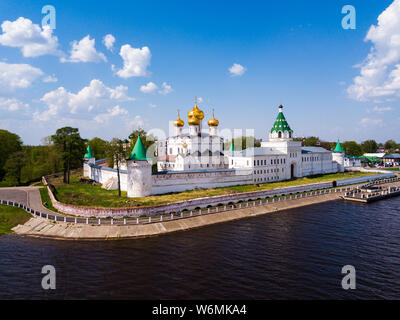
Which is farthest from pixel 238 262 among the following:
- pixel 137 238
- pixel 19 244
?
pixel 19 244

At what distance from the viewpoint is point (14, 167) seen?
44375 millimetres

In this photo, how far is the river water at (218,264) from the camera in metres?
14.2

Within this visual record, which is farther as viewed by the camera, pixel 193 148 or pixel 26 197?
pixel 193 148

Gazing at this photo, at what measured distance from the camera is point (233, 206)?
30.6m

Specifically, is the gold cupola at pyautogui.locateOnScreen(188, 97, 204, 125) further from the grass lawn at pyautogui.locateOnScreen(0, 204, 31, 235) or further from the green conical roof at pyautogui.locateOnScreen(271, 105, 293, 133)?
the grass lawn at pyautogui.locateOnScreen(0, 204, 31, 235)

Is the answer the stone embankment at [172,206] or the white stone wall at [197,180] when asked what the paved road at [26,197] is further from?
the white stone wall at [197,180]

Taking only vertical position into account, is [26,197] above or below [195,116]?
below

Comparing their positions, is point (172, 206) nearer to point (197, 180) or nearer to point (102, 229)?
point (102, 229)

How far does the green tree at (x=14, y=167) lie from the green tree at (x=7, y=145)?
5.37 meters

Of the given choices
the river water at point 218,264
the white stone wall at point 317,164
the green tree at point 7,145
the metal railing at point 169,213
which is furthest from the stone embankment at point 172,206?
the green tree at point 7,145

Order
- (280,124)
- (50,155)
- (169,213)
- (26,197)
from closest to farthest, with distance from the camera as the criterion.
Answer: (169,213) → (26,197) → (280,124) → (50,155)

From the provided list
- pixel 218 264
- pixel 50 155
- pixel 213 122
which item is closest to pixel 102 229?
pixel 218 264

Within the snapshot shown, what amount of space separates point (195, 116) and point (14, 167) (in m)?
33.1
